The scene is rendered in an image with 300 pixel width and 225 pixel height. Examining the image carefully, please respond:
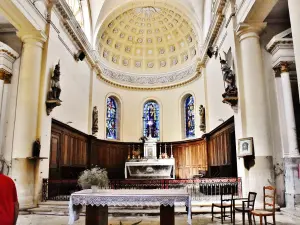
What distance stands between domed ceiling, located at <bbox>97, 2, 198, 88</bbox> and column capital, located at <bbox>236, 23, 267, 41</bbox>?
7.90 metres

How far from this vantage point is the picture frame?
8934mm

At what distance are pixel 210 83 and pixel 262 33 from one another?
5671 millimetres

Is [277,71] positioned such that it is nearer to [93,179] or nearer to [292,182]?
[292,182]

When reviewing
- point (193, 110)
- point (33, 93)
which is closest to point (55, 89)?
point (33, 93)

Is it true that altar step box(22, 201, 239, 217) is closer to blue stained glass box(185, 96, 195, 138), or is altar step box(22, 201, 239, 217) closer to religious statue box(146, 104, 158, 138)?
blue stained glass box(185, 96, 195, 138)

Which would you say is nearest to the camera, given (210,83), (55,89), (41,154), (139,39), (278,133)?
(278,133)

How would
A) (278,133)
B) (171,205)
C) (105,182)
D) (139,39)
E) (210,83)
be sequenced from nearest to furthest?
(171,205), (105,182), (278,133), (210,83), (139,39)

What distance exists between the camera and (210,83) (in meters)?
15.5

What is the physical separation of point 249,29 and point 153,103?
11.2m

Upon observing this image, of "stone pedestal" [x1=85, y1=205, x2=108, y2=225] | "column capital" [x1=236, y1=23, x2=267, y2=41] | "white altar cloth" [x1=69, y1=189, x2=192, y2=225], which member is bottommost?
"stone pedestal" [x1=85, y1=205, x2=108, y2=225]

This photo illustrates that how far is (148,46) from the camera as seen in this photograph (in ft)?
66.4

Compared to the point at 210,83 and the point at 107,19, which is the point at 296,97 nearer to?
the point at 210,83

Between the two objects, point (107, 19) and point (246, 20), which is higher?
point (107, 19)

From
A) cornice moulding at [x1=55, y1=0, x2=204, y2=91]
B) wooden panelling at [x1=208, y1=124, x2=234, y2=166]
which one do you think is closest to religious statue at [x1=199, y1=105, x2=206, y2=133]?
wooden panelling at [x1=208, y1=124, x2=234, y2=166]
